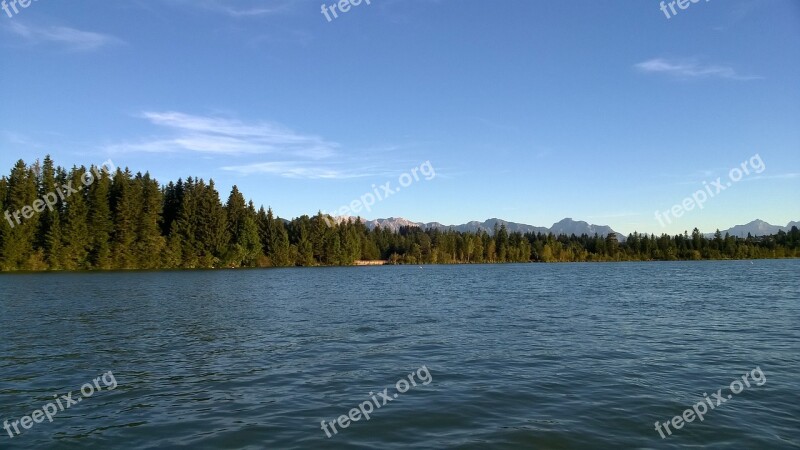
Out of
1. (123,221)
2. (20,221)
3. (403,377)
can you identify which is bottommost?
(403,377)

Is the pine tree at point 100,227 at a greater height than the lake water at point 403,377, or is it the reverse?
the pine tree at point 100,227

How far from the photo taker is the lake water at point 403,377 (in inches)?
493

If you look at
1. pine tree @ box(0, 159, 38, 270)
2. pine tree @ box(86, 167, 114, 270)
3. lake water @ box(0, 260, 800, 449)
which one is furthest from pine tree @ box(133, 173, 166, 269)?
lake water @ box(0, 260, 800, 449)

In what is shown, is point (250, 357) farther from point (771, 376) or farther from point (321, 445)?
point (771, 376)


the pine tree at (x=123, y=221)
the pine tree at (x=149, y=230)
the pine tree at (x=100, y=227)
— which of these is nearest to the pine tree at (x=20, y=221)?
the pine tree at (x=100, y=227)

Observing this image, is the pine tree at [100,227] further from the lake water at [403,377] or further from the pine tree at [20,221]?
the lake water at [403,377]

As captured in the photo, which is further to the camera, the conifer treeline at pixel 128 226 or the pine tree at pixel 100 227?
the pine tree at pixel 100 227

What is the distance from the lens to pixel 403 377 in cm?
1816

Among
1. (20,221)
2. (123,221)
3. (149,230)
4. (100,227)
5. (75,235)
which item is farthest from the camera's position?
(149,230)

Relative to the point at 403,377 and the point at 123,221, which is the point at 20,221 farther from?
the point at 403,377

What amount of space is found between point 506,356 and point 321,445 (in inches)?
453

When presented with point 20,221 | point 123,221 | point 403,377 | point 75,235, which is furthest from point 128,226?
point 403,377

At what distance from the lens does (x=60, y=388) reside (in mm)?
16812

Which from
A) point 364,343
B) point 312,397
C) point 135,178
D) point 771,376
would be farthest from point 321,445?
point 135,178
